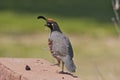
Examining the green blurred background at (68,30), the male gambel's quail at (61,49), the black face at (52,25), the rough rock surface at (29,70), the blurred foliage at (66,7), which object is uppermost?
the blurred foliage at (66,7)

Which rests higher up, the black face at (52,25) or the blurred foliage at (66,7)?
the blurred foliage at (66,7)

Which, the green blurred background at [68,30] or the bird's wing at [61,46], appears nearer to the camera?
the bird's wing at [61,46]

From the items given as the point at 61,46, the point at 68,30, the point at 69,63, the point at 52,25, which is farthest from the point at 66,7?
the point at 69,63

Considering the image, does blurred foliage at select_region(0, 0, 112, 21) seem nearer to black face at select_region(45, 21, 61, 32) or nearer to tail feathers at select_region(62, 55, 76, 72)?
black face at select_region(45, 21, 61, 32)

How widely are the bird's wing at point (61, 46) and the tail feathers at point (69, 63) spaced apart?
4 centimetres

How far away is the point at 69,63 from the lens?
5379 millimetres

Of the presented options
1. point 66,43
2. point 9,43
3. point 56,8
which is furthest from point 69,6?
point 66,43

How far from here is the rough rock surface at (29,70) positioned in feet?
16.7

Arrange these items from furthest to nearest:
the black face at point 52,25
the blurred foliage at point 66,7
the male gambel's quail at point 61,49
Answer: the blurred foliage at point 66,7 < the black face at point 52,25 < the male gambel's quail at point 61,49

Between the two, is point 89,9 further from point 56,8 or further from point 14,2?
point 14,2

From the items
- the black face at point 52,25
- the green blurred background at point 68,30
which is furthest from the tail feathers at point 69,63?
the green blurred background at point 68,30

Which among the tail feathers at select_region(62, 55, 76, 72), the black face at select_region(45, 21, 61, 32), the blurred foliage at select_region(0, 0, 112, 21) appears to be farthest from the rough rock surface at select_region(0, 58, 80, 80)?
the blurred foliage at select_region(0, 0, 112, 21)

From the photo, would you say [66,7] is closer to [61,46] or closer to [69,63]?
[61,46]

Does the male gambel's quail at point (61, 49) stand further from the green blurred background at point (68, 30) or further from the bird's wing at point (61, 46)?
the green blurred background at point (68, 30)
